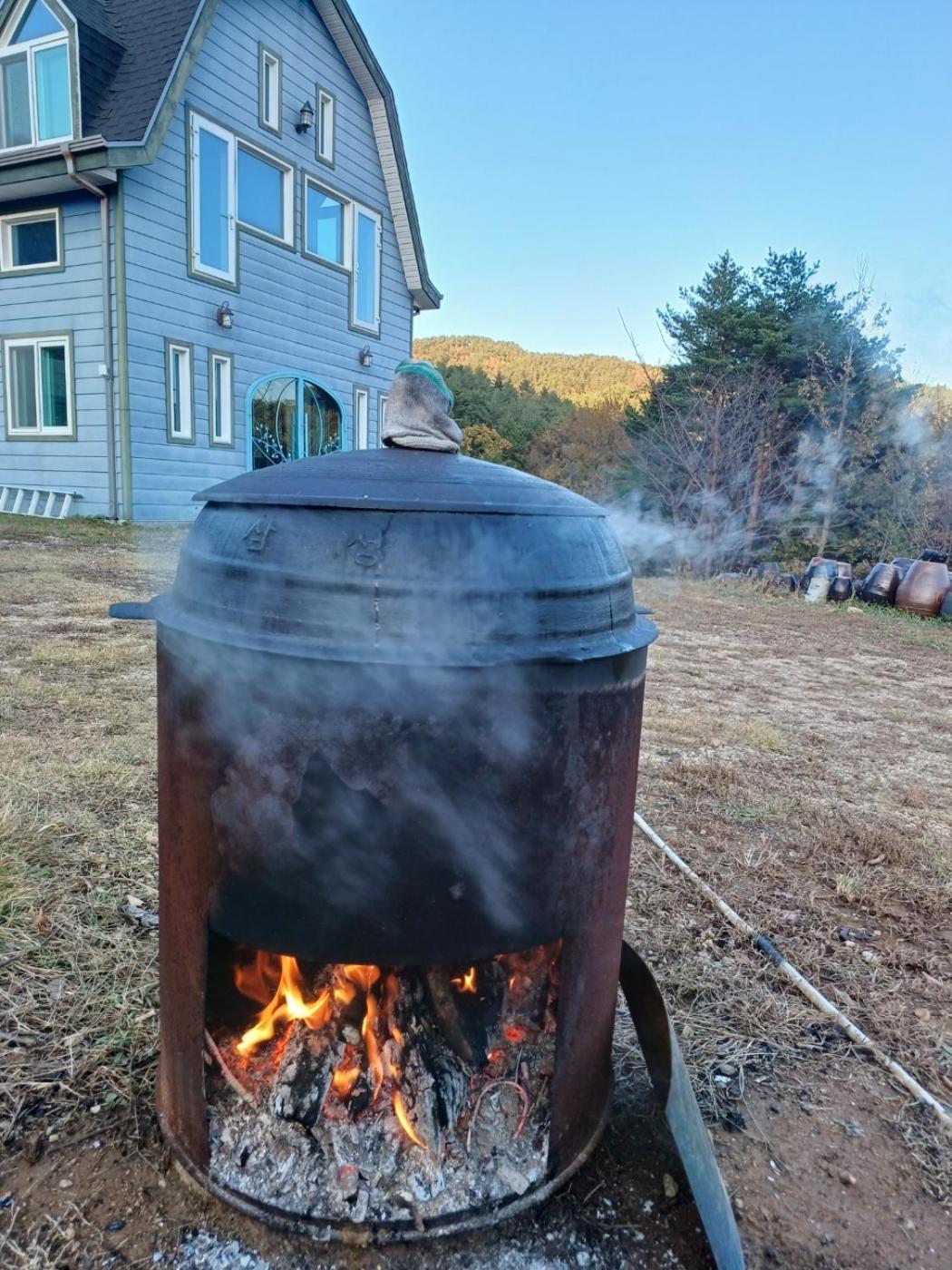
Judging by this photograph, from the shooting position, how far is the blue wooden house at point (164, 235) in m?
9.13

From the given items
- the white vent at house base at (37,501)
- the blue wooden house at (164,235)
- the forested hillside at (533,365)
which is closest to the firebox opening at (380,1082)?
the blue wooden house at (164,235)

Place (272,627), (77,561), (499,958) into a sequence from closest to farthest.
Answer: (272,627) → (499,958) → (77,561)

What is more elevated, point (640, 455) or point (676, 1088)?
point (640, 455)

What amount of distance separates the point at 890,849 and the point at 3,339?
11149 millimetres

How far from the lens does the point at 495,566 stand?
3.89 ft

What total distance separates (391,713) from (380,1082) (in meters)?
0.80

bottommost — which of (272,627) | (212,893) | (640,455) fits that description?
(212,893)

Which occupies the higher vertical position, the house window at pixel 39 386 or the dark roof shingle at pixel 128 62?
the dark roof shingle at pixel 128 62

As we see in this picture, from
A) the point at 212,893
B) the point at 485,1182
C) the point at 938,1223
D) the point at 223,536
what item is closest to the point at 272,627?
the point at 223,536

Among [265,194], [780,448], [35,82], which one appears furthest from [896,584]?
[35,82]

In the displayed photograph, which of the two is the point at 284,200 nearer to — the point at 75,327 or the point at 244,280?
the point at 244,280

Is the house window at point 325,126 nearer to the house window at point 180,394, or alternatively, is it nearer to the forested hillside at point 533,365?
the house window at point 180,394

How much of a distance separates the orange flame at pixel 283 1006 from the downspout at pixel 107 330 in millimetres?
9211

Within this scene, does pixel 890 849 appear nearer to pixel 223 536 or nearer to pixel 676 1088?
pixel 676 1088
